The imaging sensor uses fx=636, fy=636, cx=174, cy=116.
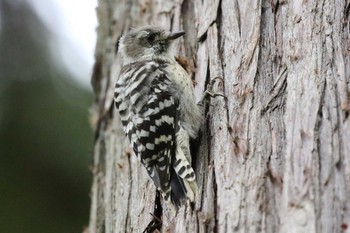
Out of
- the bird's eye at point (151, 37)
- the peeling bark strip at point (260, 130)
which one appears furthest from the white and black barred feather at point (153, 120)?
the bird's eye at point (151, 37)

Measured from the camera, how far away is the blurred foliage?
18.9 ft

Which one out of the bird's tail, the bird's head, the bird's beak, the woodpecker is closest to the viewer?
the bird's tail

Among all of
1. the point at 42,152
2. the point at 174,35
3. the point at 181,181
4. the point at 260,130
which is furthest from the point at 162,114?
the point at 42,152

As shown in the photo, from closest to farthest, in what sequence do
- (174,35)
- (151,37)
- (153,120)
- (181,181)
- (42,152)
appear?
(181,181) → (153,120) → (174,35) → (151,37) → (42,152)

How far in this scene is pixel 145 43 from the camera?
15.4 feet

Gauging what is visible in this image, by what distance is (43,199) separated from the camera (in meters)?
5.70

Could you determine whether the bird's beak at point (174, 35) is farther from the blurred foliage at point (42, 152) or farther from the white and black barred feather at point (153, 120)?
the blurred foliage at point (42, 152)

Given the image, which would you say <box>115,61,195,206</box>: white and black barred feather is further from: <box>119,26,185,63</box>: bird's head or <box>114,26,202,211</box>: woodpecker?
<box>119,26,185,63</box>: bird's head

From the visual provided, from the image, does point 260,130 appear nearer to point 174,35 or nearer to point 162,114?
point 162,114

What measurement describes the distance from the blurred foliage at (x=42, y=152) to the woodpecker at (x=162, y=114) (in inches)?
66.5

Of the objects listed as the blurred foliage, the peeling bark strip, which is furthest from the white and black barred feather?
the blurred foliage

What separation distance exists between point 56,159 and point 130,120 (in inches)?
83.4

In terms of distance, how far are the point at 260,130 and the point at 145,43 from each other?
1735 mm

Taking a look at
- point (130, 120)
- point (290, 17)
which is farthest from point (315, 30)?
point (130, 120)
